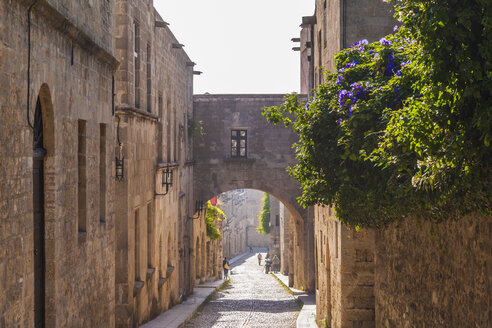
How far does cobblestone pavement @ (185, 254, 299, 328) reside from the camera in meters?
19.0

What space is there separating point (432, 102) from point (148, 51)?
12412 mm

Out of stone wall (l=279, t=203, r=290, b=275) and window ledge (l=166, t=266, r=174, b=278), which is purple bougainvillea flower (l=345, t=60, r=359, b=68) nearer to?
window ledge (l=166, t=266, r=174, b=278)

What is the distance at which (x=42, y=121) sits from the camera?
24.7 feet

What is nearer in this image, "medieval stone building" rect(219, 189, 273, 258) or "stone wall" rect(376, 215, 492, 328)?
"stone wall" rect(376, 215, 492, 328)

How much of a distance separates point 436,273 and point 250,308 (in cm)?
1608

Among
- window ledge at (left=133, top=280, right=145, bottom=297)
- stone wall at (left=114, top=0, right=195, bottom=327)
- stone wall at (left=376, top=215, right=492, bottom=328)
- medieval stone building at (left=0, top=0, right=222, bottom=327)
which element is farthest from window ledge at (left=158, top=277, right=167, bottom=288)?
stone wall at (left=376, top=215, right=492, bottom=328)

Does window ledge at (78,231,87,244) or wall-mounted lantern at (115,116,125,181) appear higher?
wall-mounted lantern at (115,116,125,181)

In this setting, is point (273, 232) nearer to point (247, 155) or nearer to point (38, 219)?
point (247, 155)

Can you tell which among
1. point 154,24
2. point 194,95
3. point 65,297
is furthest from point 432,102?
point 194,95

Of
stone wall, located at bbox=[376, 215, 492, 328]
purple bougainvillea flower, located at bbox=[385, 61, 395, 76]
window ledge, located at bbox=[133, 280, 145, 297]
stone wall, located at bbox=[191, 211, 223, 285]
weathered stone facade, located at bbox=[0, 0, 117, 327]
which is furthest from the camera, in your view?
stone wall, located at bbox=[191, 211, 223, 285]

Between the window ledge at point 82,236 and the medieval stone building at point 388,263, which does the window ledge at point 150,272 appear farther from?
the window ledge at point 82,236

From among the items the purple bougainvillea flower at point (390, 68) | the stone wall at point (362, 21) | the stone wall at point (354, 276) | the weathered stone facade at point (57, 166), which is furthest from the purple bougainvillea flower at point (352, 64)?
the stone wall at point (354, 276)

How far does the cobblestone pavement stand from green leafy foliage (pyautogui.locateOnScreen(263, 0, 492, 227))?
9.14 metres

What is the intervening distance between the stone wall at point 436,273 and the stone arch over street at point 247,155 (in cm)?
1567
